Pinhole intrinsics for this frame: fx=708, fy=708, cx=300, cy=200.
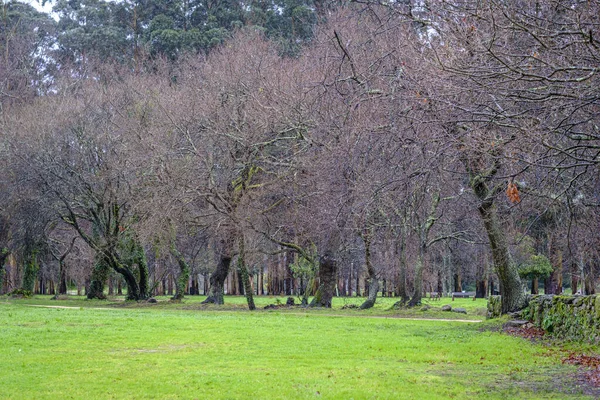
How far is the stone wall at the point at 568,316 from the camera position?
14.5 metres

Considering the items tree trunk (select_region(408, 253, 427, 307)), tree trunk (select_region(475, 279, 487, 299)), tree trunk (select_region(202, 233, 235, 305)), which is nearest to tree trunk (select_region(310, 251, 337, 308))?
tree trunk (select_region(408, 253, 427, 307))

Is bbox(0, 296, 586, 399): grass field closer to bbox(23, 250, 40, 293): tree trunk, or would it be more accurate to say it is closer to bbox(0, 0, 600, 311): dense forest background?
bbox(0, 0, 600, 311): dense forest background

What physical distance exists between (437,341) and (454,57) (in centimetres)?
871

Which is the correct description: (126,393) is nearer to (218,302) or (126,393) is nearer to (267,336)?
(267,336)

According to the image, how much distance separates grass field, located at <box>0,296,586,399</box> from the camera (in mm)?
9672

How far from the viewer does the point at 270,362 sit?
41.1ft

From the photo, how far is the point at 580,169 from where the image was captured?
41.6 feet

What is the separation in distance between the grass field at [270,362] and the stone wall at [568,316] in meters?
0.95

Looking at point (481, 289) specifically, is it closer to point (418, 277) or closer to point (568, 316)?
point (418, 277)

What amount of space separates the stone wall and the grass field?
3.12 ft

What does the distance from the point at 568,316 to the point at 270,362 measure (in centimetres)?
755

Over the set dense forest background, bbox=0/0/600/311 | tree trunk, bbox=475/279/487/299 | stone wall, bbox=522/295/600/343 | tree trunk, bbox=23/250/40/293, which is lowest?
tree trunk, bbox=475/279/487/299

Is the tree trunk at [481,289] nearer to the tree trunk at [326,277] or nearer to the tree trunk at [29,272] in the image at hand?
the tree trunk at [326,277]

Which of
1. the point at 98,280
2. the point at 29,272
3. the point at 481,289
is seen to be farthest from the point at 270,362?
the point at 481,289
